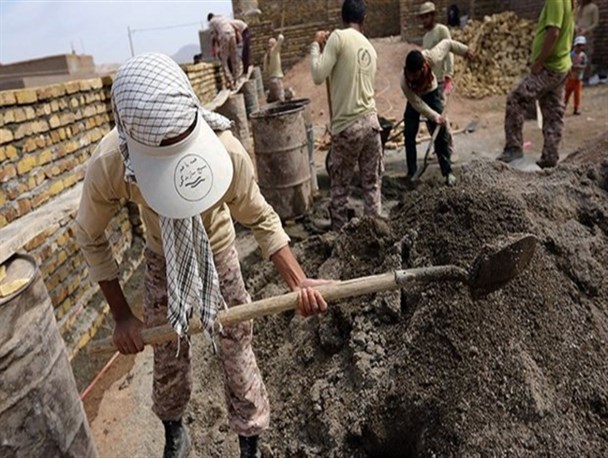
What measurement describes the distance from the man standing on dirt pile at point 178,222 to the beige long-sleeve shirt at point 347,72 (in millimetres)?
2425

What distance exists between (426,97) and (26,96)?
14.0ft

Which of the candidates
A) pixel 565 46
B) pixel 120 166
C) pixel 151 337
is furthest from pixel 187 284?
pixel 565 46

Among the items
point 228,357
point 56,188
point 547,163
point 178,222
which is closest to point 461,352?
point 228,357

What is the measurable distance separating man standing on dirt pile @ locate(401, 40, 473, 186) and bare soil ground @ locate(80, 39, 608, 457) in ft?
6.42

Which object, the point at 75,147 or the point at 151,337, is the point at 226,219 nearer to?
the point at 151,337

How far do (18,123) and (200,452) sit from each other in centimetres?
229

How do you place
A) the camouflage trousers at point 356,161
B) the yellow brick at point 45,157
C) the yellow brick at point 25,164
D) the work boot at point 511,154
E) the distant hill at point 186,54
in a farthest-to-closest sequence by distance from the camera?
the distant hill at point 186,54
the work boot at point 511,154
the camouflage trousers at point 356,161
the yellow brick at point 45,157
the yellow brick at point 25,164

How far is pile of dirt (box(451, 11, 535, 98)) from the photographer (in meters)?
11.4

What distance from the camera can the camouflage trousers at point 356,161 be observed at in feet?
14.3

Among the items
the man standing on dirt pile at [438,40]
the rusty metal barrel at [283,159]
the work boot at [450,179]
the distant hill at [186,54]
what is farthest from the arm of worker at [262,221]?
the distant hill at [186,54]

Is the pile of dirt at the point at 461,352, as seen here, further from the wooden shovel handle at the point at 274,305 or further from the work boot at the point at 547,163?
the work boot at the point at 547,163

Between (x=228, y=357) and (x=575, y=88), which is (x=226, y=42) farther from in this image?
(x=228, y=357)

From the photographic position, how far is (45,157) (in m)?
3.39

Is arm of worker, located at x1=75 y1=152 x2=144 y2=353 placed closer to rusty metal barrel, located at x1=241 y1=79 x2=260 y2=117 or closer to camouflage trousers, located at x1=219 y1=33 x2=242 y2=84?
camouflage trousers, located at x1=219 y1=33 x2=242 y2=84
